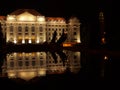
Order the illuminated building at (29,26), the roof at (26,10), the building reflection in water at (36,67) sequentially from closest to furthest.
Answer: the building reflection in water at (36,67) < the illuminated building at (29,26) < the roof at (26,10)

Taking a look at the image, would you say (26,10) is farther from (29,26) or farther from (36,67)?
(36,67)

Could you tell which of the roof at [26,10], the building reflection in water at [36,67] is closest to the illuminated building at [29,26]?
the roof at [26,10]

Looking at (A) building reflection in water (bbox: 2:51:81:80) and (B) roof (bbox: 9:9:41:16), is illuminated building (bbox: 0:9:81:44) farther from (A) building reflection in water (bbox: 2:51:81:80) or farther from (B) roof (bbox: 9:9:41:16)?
(A) building reflection in water (bbox: 2:51:81:80)

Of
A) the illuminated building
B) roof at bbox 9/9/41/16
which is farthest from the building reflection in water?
roof at bbox 9/9/41/16

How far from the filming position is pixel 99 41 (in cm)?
3522

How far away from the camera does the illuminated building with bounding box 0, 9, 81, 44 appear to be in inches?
2657

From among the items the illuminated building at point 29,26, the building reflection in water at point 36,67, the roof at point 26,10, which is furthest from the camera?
the roof at point 26,10

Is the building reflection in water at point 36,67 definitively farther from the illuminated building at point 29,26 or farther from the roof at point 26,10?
the roof at point 26,10

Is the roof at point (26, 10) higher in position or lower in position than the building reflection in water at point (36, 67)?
higher

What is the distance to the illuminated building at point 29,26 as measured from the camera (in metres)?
67.5

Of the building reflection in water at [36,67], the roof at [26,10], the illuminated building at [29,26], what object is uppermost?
the roof at [26,10]

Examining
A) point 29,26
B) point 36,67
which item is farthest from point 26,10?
point 36,67

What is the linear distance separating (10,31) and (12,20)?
10.3 feet

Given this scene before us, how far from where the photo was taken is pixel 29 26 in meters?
70.1
